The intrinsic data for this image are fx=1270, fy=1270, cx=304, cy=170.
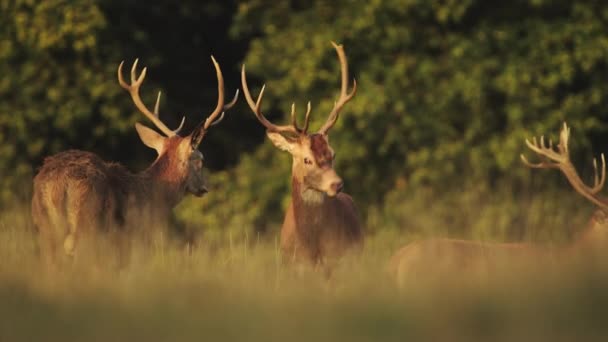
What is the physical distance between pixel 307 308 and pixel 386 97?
9.04 meters

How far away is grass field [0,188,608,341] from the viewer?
4223mm

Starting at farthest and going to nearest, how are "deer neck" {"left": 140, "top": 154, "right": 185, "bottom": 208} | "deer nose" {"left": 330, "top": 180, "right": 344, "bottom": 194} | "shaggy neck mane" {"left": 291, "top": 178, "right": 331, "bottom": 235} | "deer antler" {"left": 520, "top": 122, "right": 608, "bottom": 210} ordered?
"deer antler" {"left": 520, "top": 122, "right": 608, "bottom": 210} → "deer neck" {"left": 140, "top": 154, "right": 185, "bottom": 208} → "shaggy neck mane" {"left": 291, "top": 178, "right": 331, "bottom": 235} → "deer nose" {"left": 330, "top": 180, "right": 344, "bottom": 194}

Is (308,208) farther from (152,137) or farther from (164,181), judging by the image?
(152,137)

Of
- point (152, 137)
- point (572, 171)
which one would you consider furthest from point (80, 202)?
point (572, 171)

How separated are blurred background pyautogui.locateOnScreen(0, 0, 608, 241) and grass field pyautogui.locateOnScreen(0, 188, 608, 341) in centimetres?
795

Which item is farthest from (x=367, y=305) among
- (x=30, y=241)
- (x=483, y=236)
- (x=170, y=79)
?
(x=170, y=79)

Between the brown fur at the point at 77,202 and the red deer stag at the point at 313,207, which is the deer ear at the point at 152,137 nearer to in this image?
the brown fur at the point at 77,202

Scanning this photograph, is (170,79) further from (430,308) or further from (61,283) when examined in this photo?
(430,308)

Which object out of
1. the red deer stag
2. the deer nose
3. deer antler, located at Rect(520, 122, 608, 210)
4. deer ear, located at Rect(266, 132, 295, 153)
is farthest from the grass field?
deer antler, located at Rect(520, 122, 608, 210)

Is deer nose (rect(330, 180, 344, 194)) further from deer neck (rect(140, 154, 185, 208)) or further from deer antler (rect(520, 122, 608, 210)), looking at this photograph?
deer antler (rect(520, 122, 608, 210))

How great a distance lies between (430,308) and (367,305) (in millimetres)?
395

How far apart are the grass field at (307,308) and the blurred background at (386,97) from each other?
795 centimetres

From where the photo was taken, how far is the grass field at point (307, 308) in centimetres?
422

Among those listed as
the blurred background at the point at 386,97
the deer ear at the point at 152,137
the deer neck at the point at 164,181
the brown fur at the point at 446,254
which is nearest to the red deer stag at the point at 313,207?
the brown fur at the point at 446,254
